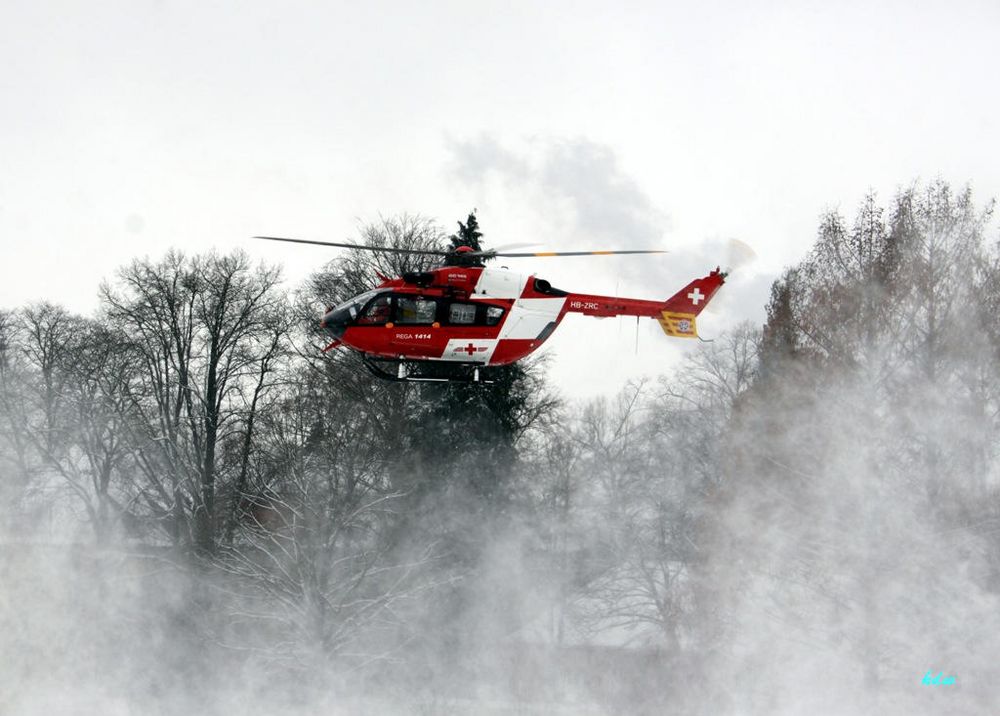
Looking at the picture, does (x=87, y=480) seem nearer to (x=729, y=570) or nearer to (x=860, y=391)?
(x=729, y=570)

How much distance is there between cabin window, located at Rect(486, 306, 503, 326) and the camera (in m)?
19.4

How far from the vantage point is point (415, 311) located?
63.2ft

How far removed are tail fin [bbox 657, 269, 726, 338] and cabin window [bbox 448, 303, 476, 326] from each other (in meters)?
4.20

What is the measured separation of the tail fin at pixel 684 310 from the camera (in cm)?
2091

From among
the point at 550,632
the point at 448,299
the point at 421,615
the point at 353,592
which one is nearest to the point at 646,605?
the point at 550,632

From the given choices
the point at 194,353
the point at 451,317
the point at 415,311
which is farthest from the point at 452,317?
Result: the point at 194,353

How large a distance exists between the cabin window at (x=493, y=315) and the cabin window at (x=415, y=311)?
1.02 metres

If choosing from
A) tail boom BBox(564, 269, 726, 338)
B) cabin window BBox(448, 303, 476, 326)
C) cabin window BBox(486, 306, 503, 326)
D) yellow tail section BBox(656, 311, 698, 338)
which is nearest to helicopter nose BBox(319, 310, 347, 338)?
cabin window BBox(448, 303, 476, 326)

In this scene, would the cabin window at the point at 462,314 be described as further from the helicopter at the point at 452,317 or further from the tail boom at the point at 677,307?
the tail boom at the point at 677,307

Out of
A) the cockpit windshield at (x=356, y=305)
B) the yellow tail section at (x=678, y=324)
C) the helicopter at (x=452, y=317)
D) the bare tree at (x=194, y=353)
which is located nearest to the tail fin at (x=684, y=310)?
the yellow tail section at (x=678, y=324)

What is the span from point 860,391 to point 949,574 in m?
4.48

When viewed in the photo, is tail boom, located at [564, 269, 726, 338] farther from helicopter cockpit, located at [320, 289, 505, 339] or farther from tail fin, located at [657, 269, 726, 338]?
helicopter cockpit, located at [320, 289, 505, 339]

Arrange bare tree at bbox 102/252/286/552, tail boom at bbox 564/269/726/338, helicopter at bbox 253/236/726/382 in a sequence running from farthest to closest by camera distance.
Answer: bare tree at bbox 102/252/286/552 < tail boom at bbox 564/269/726/338 < helicopter at bbox 253/236/726/382

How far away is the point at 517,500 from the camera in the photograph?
99.0 ft
